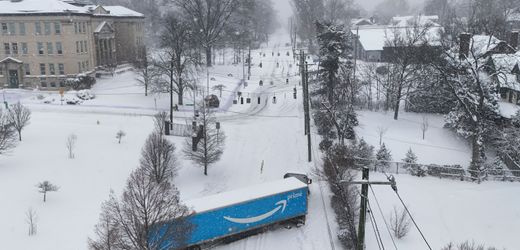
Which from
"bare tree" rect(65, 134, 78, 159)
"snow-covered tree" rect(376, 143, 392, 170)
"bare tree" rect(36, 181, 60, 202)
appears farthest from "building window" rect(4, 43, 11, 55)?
"snow-covered tree" rect(376, 143, 392, 170)

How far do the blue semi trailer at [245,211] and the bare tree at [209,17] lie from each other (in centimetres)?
5137

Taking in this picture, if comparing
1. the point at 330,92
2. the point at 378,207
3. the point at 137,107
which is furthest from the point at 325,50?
the point at 378,207

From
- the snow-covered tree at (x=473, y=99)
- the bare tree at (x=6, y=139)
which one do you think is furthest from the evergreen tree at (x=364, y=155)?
the bare tree at (x=6, y=139)

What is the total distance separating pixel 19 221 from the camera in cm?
2477

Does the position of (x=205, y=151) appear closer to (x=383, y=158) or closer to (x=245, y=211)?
(x=245, y=211)

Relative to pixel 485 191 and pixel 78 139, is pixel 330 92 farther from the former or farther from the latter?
pixel 78 139

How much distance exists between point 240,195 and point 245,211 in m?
0.87

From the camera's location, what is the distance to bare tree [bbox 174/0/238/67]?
74375mm

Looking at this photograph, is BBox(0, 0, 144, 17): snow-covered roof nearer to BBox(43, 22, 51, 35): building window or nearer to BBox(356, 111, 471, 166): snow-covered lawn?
BBox(43, 22, 51, 35): building window

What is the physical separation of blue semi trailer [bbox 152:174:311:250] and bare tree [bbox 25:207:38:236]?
7.60 m

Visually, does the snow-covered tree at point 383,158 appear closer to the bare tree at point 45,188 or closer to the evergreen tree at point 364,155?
the evergreen tree at point 364,155

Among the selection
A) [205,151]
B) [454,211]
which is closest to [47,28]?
[205,151]

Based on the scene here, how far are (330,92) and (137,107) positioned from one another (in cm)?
1987

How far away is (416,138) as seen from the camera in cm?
4191
